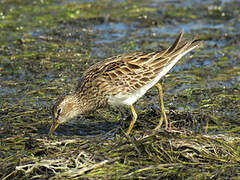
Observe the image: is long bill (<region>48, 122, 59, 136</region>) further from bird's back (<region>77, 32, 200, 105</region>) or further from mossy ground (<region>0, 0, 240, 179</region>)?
bird's back (<region>77, 32, 200, 105</region>)

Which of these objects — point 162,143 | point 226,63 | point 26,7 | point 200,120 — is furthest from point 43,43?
point 162,143

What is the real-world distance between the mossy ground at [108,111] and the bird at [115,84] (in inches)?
17.5

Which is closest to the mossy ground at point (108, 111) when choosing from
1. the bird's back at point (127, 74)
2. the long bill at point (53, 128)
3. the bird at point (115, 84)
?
the long bill at point (53, 128)

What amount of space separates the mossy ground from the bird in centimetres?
44

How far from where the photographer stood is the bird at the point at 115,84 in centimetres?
720

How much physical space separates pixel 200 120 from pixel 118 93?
157 centimetres

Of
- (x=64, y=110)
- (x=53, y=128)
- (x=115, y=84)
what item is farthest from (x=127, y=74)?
(x=53, y=128)

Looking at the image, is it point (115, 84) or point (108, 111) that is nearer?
point (115, 84)

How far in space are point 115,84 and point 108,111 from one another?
1196 millimetres

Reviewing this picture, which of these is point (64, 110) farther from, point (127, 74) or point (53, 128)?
point (127, 74)

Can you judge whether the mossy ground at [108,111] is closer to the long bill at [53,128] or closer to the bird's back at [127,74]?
the long bill at [53,128]

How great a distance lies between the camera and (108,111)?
8273 millimetres

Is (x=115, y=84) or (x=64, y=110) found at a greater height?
(x=115, y=84)

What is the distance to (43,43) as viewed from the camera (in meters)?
11.7
